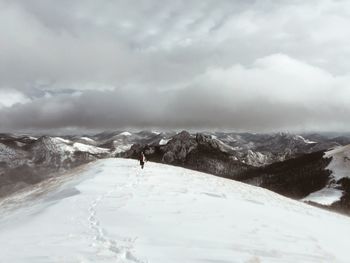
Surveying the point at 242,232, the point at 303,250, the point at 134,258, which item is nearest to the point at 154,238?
the point at 134,258

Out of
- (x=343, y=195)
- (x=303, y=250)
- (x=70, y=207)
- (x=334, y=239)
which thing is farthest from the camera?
(x=343, y=195)

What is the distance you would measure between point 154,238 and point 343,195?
201 metres

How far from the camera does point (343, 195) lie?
19575 cm

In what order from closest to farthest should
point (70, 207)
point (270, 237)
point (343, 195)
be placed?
1. point (270, 237)
2. point (70, 207)
3. point (343, 195)

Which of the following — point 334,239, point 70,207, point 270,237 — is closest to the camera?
point 270,237

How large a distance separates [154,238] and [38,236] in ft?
15.7

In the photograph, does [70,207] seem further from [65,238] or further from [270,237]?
[270,237]

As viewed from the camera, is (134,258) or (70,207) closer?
(134,258)

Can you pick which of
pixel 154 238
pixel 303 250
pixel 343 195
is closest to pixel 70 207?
pixel 154 238

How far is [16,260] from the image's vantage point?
13.0 meters

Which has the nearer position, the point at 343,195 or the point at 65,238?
the point at 65,238

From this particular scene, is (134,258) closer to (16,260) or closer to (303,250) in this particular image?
(16,260)

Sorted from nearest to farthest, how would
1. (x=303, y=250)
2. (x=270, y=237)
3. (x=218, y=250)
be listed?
(x=218, y=250)
(x=303, y=250)
(x=270, y=237)

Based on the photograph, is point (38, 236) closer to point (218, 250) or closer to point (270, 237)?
point (218, 250)
